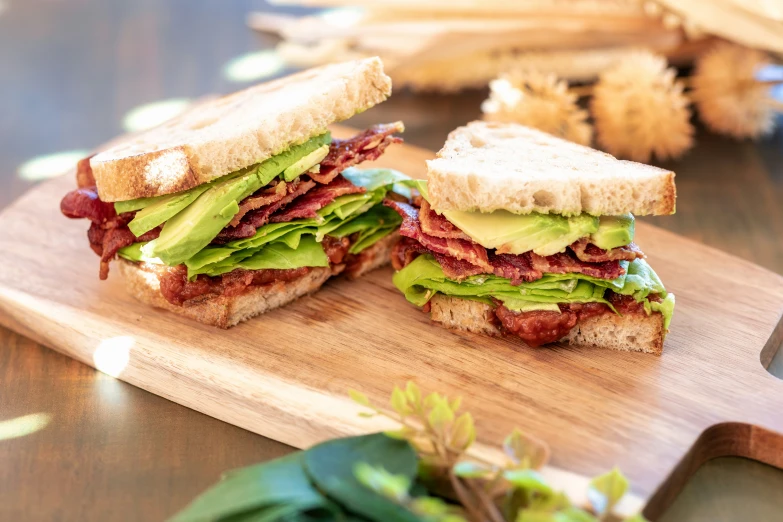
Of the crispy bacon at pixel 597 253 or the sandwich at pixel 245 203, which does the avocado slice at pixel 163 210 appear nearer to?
the sandwich at pixel 245 203

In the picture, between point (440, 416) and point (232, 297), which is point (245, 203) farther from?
point (440, 416)

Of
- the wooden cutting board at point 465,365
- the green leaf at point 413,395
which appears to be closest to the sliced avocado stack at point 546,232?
the wooden cutting board at point 465,365

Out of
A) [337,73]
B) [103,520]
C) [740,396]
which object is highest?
[337,73]

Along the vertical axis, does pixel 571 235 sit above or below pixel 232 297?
above

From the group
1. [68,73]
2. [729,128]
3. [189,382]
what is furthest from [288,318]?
[68,73]

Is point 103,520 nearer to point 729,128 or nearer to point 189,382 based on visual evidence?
point 189,382

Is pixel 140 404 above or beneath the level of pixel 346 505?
beneath

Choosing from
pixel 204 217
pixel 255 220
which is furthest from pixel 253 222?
pixel 204 217
